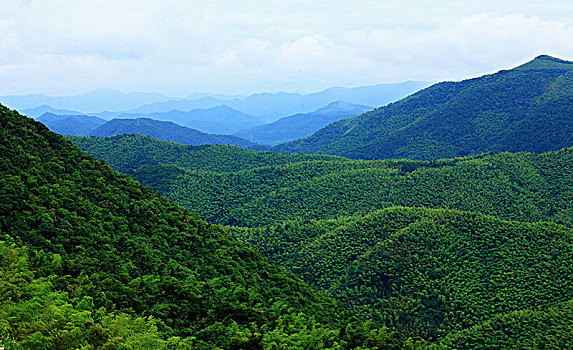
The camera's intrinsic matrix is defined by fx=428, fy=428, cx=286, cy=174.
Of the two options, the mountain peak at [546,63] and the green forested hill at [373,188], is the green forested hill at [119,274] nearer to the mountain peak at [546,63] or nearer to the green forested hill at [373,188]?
the green forested hill at [373,188]

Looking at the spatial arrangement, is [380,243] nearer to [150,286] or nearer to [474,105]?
[150,286]

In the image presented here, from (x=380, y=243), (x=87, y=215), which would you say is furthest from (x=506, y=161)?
(x=87, y=215)

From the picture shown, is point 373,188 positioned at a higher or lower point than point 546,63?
lower

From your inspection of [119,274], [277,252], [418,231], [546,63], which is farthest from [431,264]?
[546,63]

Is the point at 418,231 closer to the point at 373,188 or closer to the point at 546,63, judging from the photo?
the point at 373,188

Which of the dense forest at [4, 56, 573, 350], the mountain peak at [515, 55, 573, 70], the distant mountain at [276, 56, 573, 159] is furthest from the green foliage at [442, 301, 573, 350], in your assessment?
the mountain peak at [515, 55, 573, 70]

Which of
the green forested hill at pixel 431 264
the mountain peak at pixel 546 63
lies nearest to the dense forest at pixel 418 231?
A: the green forested hill at pixel 431 264

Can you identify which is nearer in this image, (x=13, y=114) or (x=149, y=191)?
(x=13, y=114)
